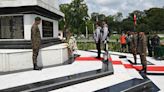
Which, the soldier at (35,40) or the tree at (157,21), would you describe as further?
the tree at (157,21)

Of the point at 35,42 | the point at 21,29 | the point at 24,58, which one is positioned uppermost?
the point at 21,29

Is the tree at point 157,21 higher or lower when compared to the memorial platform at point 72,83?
higher

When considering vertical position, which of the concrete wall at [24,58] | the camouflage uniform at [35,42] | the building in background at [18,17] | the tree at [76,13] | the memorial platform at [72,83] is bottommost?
the memorial platform at [72,83]

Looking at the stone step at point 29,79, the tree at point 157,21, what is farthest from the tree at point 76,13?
the tree at point 157,21

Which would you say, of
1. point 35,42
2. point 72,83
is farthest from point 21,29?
point 72,83

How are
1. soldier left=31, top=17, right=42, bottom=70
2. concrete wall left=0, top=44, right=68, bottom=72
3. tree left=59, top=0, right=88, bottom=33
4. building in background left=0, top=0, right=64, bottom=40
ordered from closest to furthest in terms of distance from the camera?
concrete wall left=0, top=44, right=68, bottom=72
soldier left=31, top=17, right=42, bottom=70
building in background left=0, top=0, right=64, bottom=40
tree left=59, top=0, right=88, bottom=33

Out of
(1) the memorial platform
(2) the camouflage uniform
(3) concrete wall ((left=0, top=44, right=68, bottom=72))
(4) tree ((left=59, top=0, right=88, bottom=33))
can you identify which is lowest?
(1) the memorial platform

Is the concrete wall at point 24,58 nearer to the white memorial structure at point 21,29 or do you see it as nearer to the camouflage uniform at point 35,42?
the white memorial structure at point 21,29

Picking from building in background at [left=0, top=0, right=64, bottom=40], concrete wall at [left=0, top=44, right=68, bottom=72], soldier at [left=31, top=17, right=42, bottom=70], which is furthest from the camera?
building in background at [left=0, top=0, right=64, bottom=40]

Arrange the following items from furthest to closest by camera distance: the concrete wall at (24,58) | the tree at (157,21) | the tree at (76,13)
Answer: the tree at (157,21)
the tree at (76,13)
the concrete wall at (24,58)

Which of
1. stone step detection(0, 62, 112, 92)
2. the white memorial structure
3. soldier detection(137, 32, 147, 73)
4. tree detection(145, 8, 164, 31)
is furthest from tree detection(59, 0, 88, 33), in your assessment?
tree detection(145, 8, 164, 31)

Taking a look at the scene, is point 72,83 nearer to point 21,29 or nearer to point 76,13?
point 21,29

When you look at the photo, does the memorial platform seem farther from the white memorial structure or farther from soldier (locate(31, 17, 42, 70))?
the white memorial structure

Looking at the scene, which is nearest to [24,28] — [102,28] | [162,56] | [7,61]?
[7,61]
